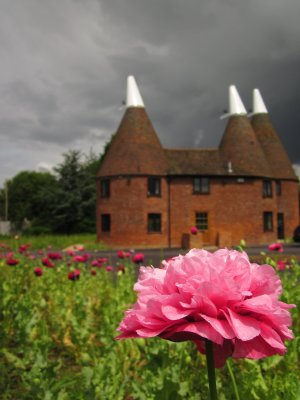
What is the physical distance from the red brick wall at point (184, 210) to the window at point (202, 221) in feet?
1.09

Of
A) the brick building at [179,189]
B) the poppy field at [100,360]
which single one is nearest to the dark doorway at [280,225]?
the brick building at [179,189]

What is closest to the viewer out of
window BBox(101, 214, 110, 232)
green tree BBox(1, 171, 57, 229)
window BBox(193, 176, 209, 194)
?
window BBox(101, 214, 110, 232)

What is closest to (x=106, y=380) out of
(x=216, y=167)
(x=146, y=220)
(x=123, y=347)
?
(x=123, y=347)

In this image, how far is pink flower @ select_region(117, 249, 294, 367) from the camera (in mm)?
806

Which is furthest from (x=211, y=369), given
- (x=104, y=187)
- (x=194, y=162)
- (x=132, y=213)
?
(x=194, y=162)

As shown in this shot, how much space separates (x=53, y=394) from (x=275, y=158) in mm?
34836

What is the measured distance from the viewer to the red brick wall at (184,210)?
29.5 m

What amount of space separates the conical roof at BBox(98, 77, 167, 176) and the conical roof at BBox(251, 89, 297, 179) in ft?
32.1

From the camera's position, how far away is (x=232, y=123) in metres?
34.0

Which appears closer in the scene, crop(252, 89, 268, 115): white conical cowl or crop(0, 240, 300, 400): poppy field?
crop(0, 240, 300, 400): poppy field

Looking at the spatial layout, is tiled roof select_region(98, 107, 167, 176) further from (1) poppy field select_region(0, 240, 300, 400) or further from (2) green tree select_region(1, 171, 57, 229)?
(2) green tree select_region(1, 171, 57, 229)

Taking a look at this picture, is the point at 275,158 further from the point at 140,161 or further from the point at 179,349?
the point at 179,349

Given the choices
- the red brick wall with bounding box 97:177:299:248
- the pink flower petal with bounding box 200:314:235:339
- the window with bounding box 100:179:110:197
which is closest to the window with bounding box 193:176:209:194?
the red brick wall with bounding box 97:177:299:248

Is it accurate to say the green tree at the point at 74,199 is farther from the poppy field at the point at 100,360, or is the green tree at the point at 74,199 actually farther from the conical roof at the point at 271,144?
the poppy field at the point at 100,360
